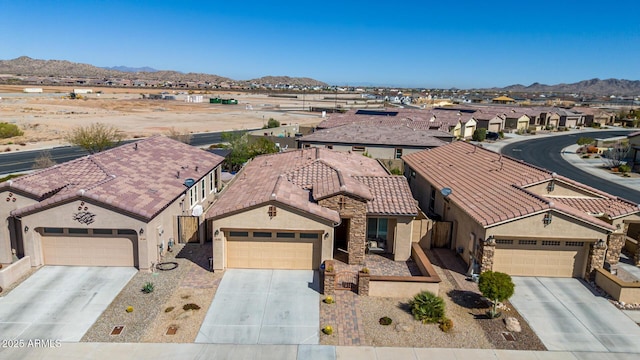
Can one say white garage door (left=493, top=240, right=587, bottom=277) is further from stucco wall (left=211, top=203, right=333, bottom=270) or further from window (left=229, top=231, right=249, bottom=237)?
window (left=229, top=231, right=249, bottom=237)

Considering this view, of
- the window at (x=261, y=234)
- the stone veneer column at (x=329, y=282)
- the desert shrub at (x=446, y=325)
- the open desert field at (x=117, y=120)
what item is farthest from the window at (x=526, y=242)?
the open desert field at (x=117, y=120)

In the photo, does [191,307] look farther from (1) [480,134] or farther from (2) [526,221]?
(1) [480,134]

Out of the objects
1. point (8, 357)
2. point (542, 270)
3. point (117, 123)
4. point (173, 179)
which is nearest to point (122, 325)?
point (8, 357)

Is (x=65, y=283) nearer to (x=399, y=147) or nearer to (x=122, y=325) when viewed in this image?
(x=122, y=325)

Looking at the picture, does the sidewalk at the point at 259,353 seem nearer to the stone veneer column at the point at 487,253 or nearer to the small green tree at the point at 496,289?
the small green tree at the point at 496,289

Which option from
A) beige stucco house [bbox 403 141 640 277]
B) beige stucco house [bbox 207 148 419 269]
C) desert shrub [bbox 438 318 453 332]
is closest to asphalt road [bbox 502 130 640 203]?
beige stucco house [bbox 403 141 640 277]

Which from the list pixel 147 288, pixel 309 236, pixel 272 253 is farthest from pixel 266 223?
pixel 147 288
